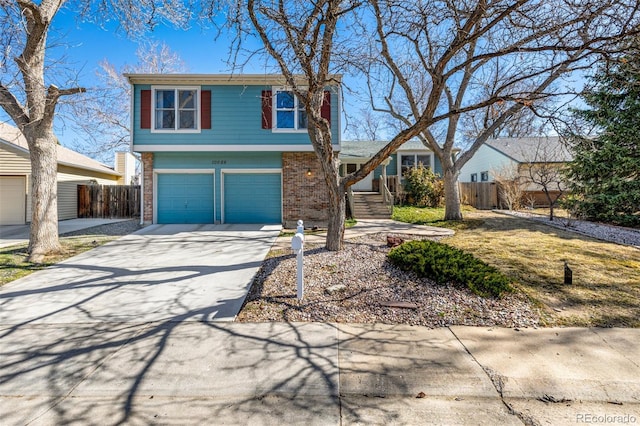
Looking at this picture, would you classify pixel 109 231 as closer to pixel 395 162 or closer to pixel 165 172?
pixel 165 172

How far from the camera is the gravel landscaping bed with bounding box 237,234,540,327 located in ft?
12.7

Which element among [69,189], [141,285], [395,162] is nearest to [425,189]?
[395,162]

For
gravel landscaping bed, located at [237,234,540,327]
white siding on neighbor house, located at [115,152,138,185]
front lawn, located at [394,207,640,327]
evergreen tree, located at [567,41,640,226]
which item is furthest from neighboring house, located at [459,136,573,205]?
white siding on neighbor house, located at [115,152,138,185]

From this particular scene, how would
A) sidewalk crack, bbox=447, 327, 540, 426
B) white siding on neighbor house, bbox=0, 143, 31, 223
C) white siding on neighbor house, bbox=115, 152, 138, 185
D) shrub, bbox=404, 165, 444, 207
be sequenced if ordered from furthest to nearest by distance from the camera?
1. white siding on neighbor house, bbox=115, 152, 138, 185
2. shrub, bbox=404, 165, 444, 207
3. white siding on neighbor house, bbox=0, 143, 31, 223
4. sidewalk crack, bbox=447, 327, 540, 426

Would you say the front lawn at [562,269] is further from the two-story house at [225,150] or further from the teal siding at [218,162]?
the teal siding at [218,162]

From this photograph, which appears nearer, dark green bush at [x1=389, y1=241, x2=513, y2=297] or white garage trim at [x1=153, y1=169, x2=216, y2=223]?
dark green bush at [x1=389, y1=241, x2=513, y2=297]

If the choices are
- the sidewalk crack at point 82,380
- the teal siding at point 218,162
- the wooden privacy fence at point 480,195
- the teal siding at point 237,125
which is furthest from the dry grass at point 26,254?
the wooden privacy fence at point 480,195

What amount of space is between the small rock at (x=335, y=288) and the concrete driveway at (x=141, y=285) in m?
1.28

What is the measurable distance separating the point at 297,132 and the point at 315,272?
709cm

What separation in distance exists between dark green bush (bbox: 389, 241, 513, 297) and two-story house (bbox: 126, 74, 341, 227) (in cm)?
582

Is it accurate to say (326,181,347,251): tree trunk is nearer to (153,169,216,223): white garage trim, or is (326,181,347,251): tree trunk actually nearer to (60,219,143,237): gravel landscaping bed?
(153,169,216,223): white garage trim

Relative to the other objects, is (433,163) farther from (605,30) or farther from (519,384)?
(519,384)

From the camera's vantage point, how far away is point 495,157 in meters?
21.4

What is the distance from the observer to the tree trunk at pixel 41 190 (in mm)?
6770
